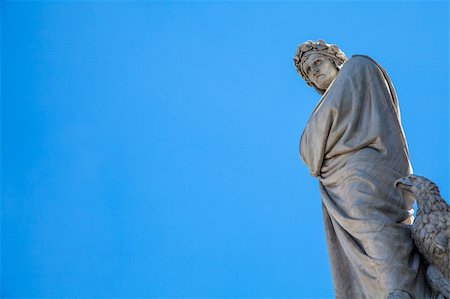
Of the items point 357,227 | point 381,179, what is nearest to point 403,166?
point 381,179

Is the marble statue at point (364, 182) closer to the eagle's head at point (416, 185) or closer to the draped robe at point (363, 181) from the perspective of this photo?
the draped robe at point (363, 181)

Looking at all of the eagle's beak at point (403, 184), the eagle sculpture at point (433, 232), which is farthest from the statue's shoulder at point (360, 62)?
the eagle sculpture at point (433, 232)

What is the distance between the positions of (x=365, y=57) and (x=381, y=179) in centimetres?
157

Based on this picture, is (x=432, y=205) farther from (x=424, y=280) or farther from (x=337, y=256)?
(x=337, y=256)

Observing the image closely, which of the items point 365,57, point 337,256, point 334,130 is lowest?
point 337,256

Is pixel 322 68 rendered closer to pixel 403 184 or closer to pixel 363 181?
pixel 363 181

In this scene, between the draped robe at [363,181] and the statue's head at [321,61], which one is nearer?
the draped robe at [363,181]

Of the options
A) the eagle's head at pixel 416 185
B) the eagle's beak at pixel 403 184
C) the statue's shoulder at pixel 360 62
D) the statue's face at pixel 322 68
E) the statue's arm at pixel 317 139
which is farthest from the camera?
the statue's face at pixel 322 68

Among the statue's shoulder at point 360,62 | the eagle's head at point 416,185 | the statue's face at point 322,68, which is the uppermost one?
the statue's face at point 322,68

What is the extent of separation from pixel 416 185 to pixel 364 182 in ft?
2.04

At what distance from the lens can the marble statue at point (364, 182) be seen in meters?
7.78

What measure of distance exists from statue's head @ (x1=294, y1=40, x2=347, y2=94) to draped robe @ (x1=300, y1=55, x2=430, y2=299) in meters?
0.55

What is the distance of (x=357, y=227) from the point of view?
807 cm

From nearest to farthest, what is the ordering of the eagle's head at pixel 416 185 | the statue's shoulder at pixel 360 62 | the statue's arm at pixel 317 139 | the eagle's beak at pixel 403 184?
1. the eagle's head at pixel 416 185
2. the eagle's beak at pixel 403 184
3. the statue's arm at pixel 317 139
4. the statue's shoulder at pixel 360 62
